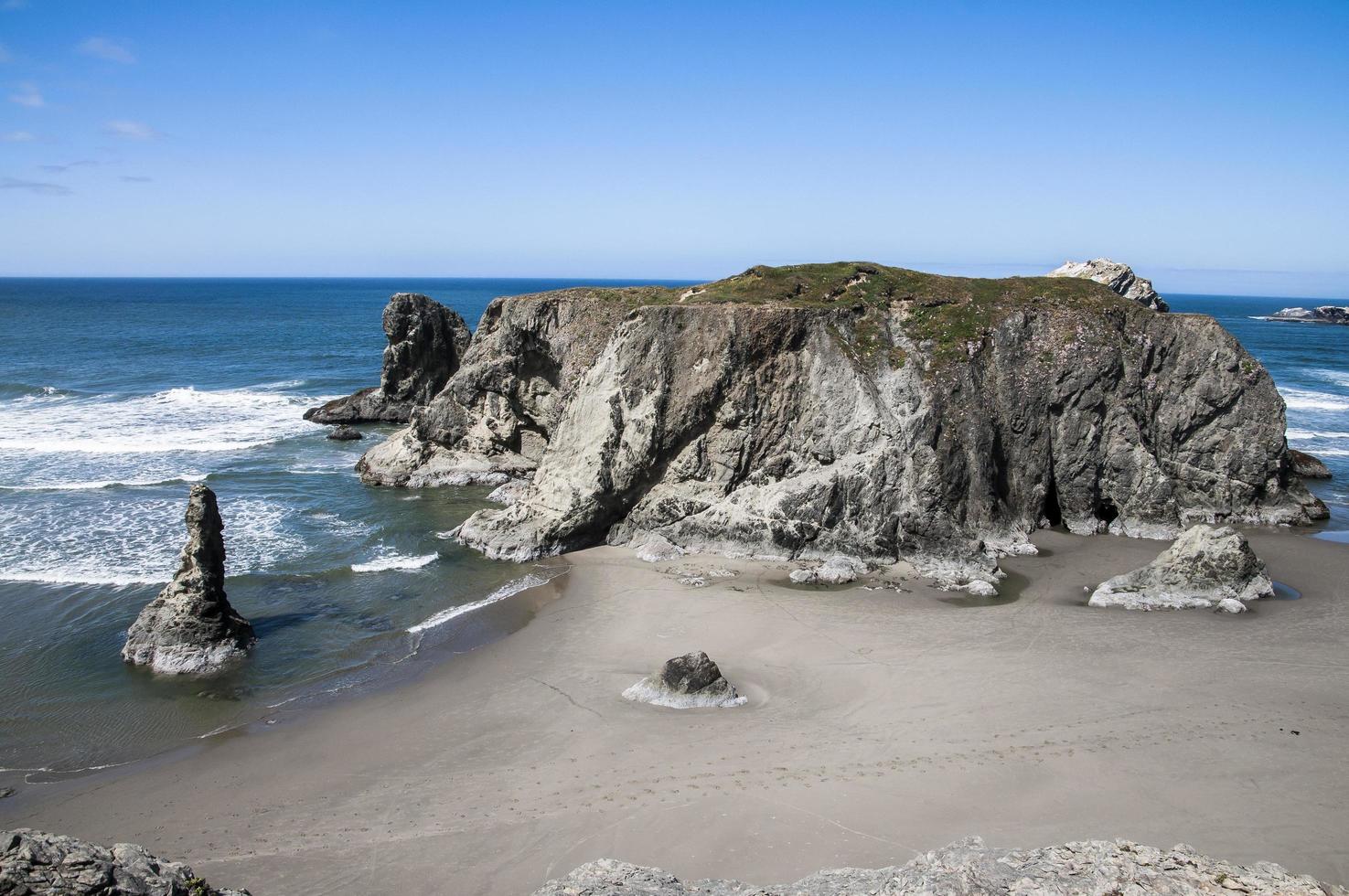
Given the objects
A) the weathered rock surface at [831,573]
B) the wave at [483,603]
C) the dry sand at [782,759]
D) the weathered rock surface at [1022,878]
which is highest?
the weathered rock surface at [1022,878]

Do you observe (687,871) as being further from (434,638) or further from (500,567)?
(500,567)

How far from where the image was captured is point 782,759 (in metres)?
15.4

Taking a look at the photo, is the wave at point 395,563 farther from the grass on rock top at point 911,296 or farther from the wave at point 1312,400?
the wave at point 1312,400

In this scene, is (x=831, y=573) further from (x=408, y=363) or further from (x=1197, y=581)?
(x=408, y=363)

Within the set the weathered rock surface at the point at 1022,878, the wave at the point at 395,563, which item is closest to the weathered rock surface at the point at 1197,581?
the weathered rock surface at the point at 1022,878

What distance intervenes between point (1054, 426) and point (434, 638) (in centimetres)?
2231

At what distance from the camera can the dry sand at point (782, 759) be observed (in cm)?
1306

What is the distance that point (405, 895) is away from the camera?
12086 millimetres

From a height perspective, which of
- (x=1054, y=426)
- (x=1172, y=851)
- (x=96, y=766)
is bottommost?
(x=96, y=766)

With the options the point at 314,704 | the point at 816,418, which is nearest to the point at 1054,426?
the point at 816,418

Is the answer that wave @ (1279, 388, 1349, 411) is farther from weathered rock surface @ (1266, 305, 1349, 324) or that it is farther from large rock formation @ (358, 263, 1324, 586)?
weathered rock surface @ (1266, 305, 1349, 324)

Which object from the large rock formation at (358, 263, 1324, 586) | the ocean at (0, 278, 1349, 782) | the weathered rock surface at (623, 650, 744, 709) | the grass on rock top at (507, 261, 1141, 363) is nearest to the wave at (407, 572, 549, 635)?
the ocean at (0, 278, 1349, 782)

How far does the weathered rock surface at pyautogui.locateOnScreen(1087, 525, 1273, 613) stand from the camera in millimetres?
22875

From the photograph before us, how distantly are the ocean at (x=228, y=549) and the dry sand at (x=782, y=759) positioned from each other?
6.87 ft
